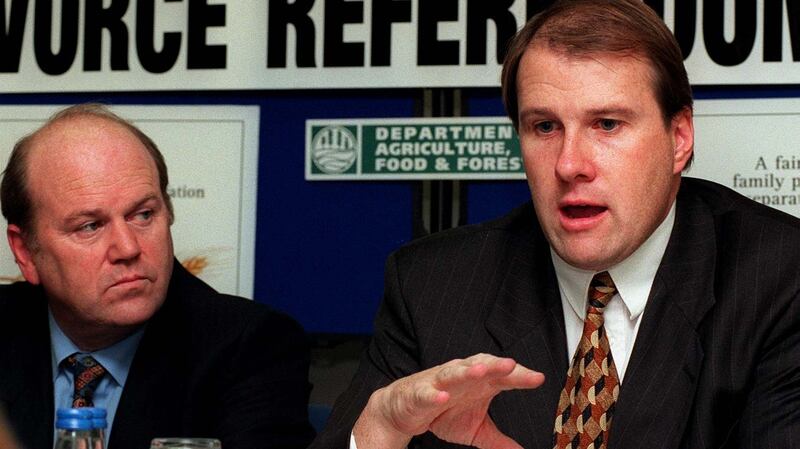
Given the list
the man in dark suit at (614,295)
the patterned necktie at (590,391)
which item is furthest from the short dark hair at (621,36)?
the patterned necktie at (590,391)

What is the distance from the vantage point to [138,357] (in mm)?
2801

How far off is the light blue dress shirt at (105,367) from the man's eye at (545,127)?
3.69ft

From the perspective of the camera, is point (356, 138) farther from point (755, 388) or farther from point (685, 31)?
point (755, 388)

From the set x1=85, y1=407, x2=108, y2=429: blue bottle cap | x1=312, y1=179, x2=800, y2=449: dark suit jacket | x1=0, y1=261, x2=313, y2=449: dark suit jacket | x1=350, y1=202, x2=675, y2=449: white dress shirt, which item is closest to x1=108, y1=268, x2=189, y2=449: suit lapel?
x1=0, y1=261, x2=313, y2=449: dark suit jacket

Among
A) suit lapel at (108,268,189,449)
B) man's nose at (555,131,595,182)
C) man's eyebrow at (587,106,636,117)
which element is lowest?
suit lapel at (108,268,189,449)

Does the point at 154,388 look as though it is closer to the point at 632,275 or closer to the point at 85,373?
the point at 85,373

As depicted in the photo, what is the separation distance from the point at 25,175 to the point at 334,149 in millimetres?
901

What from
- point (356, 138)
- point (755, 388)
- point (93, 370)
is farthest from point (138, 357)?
point (755, 388)

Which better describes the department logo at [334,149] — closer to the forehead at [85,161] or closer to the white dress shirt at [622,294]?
the forehead at [85,161]

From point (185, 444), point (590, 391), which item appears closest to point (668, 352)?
point (590, 391)

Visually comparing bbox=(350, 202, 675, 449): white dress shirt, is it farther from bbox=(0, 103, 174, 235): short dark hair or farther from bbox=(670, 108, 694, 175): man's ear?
bbox=(0, 103, 174, 235): short dark hair

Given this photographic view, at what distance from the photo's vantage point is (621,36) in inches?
90.8

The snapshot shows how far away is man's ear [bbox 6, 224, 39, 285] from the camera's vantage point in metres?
2.97

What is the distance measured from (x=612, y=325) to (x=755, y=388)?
31 centimetres
